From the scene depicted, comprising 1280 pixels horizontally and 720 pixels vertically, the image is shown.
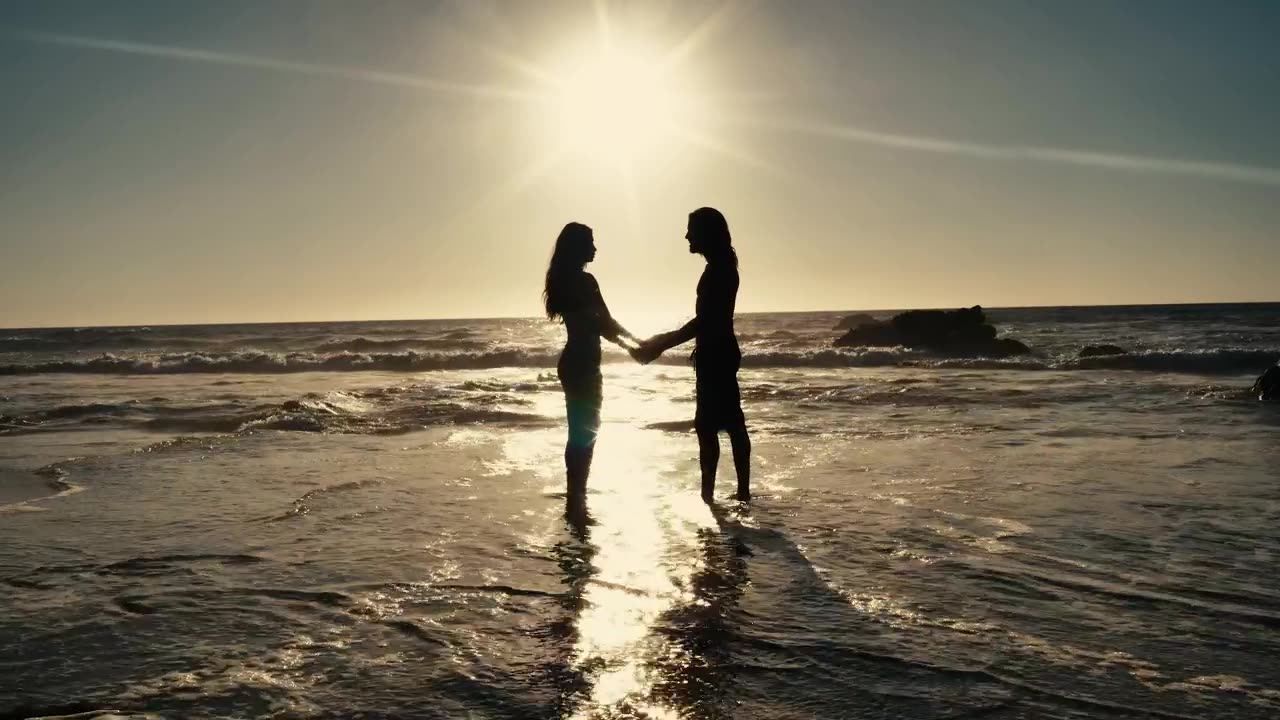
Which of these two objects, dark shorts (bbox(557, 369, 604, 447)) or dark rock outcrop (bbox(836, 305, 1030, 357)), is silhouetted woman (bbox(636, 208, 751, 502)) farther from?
dark rock outcrop (bbox(836, 305, 1030, 357))

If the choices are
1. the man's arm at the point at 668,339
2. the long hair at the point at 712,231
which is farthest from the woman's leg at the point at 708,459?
the long hair at the point at 712,231

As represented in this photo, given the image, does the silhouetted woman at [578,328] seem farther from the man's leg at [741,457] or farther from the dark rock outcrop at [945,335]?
the dark rock outcrop at [945,335]

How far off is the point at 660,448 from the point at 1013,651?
6.52 metres

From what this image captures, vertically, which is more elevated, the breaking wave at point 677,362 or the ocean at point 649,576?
the breaking wave at point 677,362

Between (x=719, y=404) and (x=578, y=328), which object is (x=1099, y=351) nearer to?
(x=719, y=404)

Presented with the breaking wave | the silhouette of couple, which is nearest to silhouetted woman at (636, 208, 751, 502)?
the silhouette of couple

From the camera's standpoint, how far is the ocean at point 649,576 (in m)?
2.86

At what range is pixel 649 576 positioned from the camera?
430cm

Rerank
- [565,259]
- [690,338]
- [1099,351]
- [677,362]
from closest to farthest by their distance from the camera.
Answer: [690,338], [565,259], [1099,351], [677,362]

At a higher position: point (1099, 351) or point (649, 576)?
point (1099, 351)

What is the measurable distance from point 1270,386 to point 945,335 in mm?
18783

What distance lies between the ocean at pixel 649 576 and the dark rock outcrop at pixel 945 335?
21.1 meters

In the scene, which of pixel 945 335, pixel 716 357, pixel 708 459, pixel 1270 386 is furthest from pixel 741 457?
pixel 945 335

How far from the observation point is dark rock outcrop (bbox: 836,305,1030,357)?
31562mm
